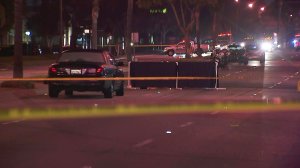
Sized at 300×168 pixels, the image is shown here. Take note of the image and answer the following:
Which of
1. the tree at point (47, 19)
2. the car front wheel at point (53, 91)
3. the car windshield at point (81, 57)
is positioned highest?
the tree at point (47, 19)

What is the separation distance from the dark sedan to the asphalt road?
3.22 ft

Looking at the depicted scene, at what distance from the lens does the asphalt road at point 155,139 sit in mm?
10891

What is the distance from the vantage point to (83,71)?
72.7 feet

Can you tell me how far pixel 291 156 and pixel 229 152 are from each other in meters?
1.07

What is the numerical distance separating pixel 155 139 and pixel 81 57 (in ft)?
33.4

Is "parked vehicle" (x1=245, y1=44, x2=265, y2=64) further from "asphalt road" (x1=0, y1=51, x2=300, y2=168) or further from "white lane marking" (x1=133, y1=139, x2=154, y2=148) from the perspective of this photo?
"white lane marking" (x1=133, y1=139, x2=154, y2=148)

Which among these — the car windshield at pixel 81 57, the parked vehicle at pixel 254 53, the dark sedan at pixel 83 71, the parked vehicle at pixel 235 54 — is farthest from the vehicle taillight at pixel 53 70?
the parked vehicle at pixel 254 53

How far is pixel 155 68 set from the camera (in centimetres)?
2977

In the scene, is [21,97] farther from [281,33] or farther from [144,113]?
[281,33]

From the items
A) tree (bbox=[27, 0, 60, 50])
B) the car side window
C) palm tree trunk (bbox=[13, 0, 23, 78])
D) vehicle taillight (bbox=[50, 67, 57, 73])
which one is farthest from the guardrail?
tree (bbox=[27, 0, 60, 50])

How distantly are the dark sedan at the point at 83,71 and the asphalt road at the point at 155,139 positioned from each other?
98 cm

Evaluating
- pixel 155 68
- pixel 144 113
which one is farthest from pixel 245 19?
pixel 144 113

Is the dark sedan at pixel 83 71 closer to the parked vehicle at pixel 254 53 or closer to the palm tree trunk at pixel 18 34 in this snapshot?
the palm tree trunk at pixel 18 34

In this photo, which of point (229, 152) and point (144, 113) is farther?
point (144, 113)
